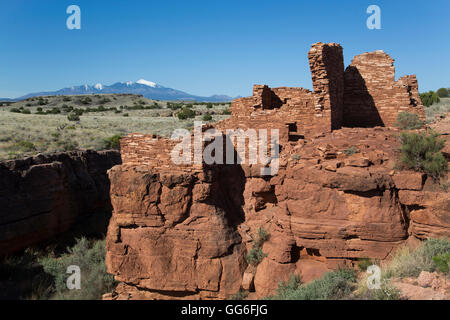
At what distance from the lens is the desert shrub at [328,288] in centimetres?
550

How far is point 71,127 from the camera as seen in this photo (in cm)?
2694

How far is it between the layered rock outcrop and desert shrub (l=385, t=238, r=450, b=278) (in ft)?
39.4

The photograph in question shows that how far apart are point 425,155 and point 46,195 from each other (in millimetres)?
13260

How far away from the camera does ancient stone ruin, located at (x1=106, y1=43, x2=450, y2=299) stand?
6.20m

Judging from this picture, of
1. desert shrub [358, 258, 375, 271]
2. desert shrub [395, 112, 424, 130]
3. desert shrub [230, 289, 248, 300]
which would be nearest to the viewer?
desert shrub [358, 258, 375, 271]

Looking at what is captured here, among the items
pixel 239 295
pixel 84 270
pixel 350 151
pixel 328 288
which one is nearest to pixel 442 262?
pixel 328 288

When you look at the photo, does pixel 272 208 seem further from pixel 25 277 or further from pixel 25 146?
pixel 25 146

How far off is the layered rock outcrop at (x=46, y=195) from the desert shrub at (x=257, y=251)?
8.89 m

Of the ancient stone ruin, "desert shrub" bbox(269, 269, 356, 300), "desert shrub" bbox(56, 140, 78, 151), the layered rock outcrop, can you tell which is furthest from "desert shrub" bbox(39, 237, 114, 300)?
"desert shrub" bbox(56, 140, 78, 151)

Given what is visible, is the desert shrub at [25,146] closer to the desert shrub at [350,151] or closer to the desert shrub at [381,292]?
the desert shrub at [350,151]

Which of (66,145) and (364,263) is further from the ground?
(66,145)

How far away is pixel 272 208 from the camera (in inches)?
316

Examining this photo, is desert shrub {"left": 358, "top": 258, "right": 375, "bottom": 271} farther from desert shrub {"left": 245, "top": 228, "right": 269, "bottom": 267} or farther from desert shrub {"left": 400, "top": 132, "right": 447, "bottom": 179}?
desert shrub {"left": 245, "top": 228, "right": 269, "bottom": 267}
